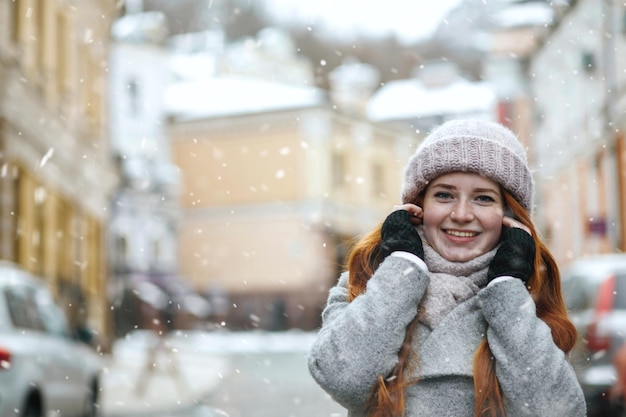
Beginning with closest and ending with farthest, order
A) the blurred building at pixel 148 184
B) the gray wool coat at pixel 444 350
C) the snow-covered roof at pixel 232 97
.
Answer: the gray wool coat at pixel 444 350 < the blurred building at pixel 148 184 < the snow-covered roof at pixel 232 97

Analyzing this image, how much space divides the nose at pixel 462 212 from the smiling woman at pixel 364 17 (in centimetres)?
3067

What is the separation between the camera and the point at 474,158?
8.71 ft

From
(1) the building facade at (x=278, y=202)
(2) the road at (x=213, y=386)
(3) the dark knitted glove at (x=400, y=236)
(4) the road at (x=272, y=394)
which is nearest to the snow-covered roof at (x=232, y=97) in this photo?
(1) the building facade at (x=278, y=202)

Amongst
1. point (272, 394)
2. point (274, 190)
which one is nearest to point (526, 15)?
point (272, 394)

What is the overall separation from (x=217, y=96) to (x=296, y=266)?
11.7 m

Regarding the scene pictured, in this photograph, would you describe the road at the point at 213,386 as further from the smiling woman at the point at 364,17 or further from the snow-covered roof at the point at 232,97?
the snow-covered roof at the point at 232,97

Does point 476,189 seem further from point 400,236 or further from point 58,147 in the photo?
point 58,147

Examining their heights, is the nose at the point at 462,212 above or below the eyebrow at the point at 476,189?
below

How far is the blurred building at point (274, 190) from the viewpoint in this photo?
45.6 m

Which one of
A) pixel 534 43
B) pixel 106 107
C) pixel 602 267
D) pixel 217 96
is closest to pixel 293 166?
pixel 217 96

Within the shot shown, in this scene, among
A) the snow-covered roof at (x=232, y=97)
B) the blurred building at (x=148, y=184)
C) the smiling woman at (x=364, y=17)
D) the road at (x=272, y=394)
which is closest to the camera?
the road at (x=272, y=394)

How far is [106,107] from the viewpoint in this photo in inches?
1086

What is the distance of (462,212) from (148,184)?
43691 millimetres

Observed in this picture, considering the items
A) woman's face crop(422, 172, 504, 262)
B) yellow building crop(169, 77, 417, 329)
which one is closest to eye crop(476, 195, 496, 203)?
woman's face crop(422, 172, 504, 262)
